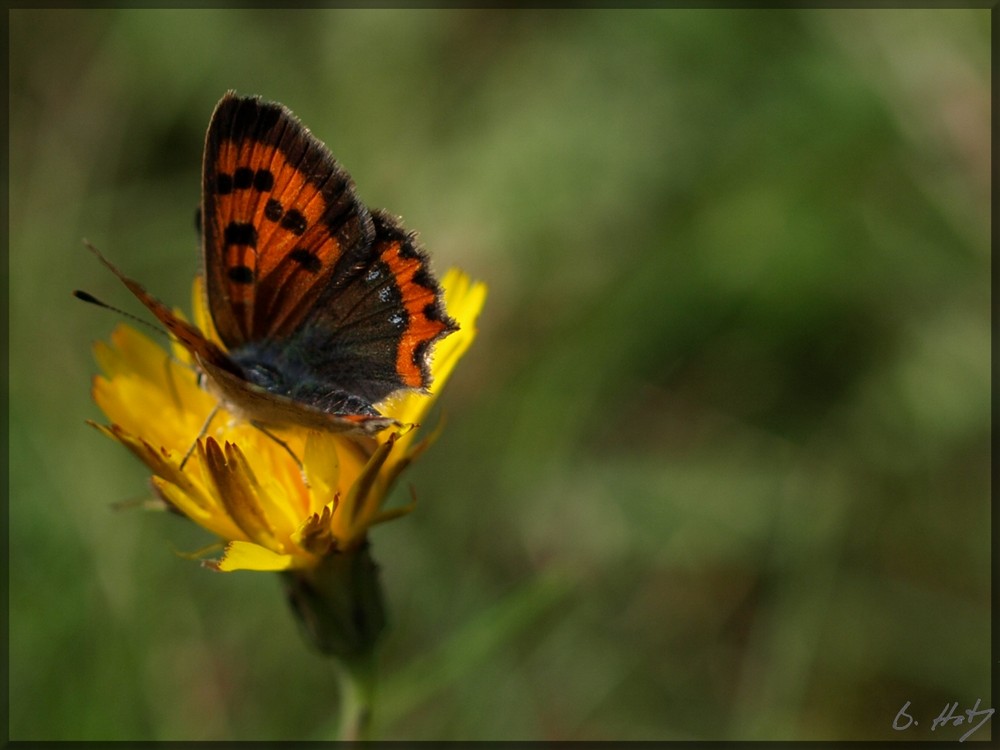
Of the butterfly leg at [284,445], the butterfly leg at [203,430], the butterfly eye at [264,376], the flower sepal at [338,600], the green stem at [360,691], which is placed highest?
the butterfly eye at [264,376]

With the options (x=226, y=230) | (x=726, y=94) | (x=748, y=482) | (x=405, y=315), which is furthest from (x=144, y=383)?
(x=726, y=94)

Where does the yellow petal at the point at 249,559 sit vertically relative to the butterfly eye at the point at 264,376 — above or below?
below

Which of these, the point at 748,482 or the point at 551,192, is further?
the point at 551,192

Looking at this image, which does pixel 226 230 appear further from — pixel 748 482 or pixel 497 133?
pixel 497 133

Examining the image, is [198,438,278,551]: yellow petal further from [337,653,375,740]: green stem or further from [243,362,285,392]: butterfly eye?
[337,653,375,740]: green stem

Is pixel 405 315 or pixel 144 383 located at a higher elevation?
pixel 405 315

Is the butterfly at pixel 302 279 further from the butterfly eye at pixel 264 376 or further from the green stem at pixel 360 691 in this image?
the green stem at pixel 360 691
